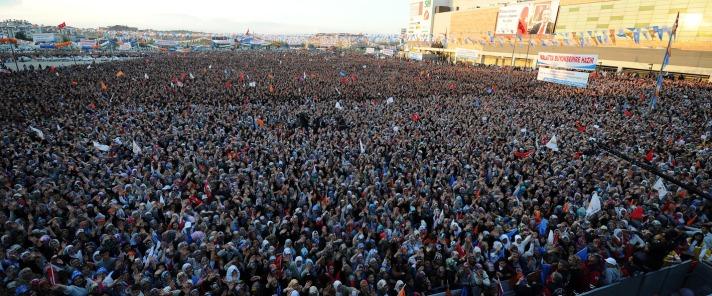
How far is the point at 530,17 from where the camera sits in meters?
54.9

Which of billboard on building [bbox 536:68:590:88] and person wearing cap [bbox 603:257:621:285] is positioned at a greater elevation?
billboard on building [bbox 536:68:590:88]

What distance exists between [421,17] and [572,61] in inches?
3180

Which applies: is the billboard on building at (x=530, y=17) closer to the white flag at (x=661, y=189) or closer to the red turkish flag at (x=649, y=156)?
the red turkish flag at (x=649, y=156)

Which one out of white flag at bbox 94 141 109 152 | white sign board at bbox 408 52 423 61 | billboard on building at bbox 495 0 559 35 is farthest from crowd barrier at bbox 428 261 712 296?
white sign board at bbox 408 52 423 61

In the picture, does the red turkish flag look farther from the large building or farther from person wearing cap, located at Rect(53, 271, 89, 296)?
the large building

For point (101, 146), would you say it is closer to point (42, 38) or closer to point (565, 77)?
point (565, 77)

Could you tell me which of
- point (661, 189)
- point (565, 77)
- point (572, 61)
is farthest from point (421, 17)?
point (661, 189)

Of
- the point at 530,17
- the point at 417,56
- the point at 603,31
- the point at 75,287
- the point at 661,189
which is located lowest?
the point at 75,287

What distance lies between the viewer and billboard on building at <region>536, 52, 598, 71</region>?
943 inches

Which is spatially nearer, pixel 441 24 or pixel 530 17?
pixel 530 17

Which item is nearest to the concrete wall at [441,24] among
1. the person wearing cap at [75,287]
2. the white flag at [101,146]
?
the white flag at [101,146]

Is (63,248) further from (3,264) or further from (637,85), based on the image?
(637,85)

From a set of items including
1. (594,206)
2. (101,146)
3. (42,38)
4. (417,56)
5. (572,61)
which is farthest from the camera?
(417,56)

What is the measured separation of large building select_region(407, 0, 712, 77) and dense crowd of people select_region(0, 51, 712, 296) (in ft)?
66.6
